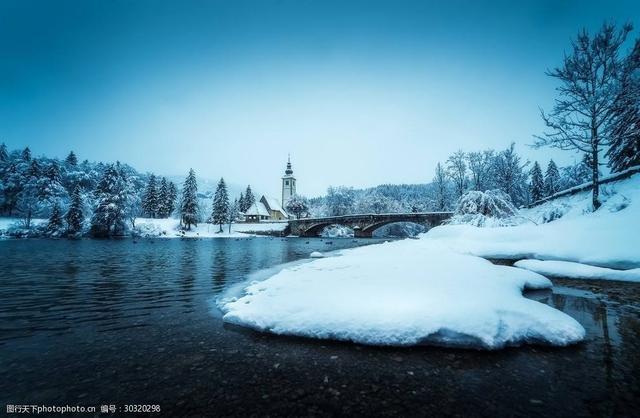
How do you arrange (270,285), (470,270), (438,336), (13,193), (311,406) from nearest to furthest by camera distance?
(311,406)
(438,336)
(470,270)
(270,285)
(13,193)

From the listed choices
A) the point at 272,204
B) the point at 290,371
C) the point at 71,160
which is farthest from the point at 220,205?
the point at 290,371

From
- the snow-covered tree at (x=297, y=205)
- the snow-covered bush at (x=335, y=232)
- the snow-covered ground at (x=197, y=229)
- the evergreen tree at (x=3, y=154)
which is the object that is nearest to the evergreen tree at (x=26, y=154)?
the evergreen tree at (x=3, y=154)

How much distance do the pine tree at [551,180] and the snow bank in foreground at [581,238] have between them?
133ft

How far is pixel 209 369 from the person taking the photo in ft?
12.5

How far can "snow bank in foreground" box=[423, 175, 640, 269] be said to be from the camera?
9789mm

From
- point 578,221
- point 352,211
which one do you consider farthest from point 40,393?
point 352,211

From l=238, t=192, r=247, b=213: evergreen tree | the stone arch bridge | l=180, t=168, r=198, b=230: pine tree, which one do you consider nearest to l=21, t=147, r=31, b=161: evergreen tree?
l=180, t=168, r=198, b=230: pine tree

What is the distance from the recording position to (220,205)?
6706cm

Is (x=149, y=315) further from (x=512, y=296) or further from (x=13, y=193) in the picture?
(x=13, y=193)

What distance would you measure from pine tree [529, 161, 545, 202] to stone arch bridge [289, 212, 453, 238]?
789 inches

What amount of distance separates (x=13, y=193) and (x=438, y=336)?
8083 cm

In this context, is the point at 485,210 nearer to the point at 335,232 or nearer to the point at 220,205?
the point at 220,205

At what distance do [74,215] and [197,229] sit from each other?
22241mm

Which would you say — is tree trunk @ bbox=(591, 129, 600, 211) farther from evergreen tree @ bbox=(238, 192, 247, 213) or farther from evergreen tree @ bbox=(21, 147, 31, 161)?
evergreen tree @ bbox=(21, 147, 31, 161)
